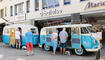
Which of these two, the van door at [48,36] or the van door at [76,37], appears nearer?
the van door at [76,37]

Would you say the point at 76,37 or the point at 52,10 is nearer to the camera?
the point at 76,37

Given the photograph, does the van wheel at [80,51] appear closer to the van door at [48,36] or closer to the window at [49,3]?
the van door at [48,36]

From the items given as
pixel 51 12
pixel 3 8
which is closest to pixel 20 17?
pixel 3 8

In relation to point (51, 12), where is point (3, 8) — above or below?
above

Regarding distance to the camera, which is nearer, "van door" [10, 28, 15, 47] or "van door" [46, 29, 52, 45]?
"van door" [46, 29, 52, 45]

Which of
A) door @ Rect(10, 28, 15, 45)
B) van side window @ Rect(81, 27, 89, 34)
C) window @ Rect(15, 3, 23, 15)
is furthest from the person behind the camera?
window @ Rect(15, 3, 23, 15)

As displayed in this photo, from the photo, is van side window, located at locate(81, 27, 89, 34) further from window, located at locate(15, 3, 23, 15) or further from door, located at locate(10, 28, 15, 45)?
window, located at locate(15, 3, 23, 15)

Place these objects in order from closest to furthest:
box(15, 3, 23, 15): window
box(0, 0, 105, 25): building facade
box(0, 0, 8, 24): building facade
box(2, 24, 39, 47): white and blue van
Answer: box(0, 0, 105, 25): building facade, box(2, 24, 39, 47): white and blue van, box(15, 3, 23, 15): window, box(0, 0, 8, 24): building facade

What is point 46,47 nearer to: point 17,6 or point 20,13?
point 20,13

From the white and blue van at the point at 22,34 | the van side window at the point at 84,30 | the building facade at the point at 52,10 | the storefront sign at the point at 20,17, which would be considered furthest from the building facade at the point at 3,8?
the van side window at the point at 84,30

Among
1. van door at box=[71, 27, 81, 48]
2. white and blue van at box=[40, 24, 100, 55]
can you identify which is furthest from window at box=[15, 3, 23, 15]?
van door at box=[71, 27, 81, 48]

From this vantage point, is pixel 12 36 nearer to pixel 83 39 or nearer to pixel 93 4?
pixel 83 39

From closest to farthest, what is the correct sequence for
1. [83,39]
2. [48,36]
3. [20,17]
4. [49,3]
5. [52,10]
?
[83,39], [48,36], [52,10], [49,3], [20,17]

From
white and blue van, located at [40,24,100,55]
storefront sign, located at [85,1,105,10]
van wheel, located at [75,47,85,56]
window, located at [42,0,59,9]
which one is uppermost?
window, located at [42,0,59,9]
